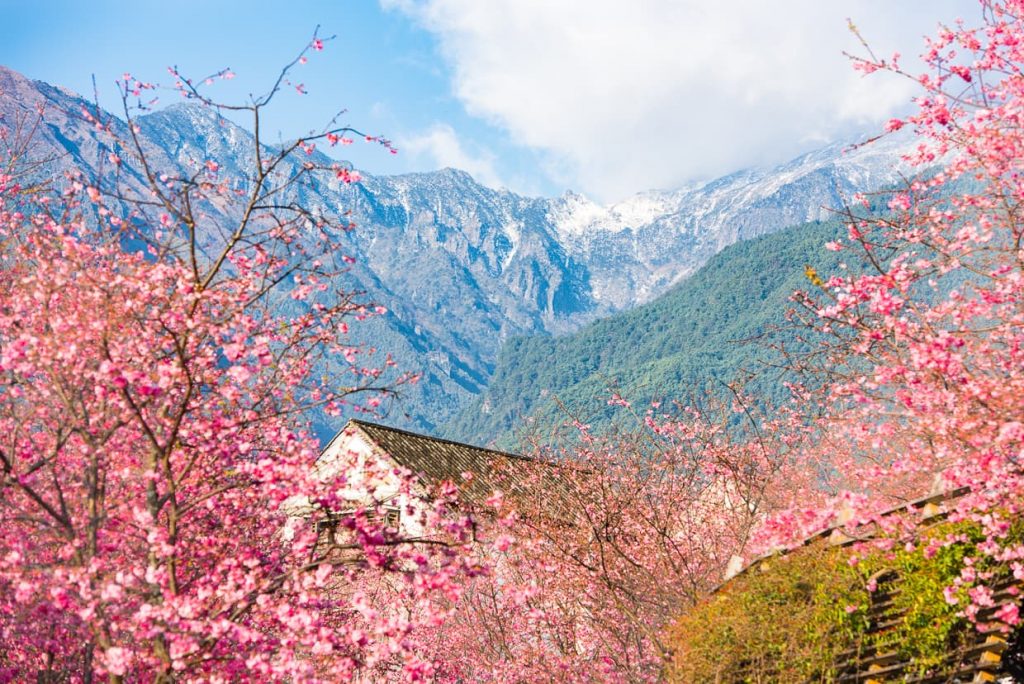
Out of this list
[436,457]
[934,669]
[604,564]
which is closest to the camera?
[934,669]

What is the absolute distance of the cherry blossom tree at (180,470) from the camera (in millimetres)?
6254

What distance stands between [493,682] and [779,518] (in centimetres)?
985

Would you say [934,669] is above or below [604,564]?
below

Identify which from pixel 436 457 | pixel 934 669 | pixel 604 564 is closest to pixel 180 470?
pixel 604 564

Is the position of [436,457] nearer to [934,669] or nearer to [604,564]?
[604,564]

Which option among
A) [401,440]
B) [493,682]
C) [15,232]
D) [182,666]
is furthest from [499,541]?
[401,440]

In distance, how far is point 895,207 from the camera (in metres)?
9.86

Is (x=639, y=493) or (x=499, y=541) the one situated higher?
(x=639, y=493)

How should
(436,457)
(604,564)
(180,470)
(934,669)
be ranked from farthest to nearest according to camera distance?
(436,457), (604,564), (180,470), (934,669)

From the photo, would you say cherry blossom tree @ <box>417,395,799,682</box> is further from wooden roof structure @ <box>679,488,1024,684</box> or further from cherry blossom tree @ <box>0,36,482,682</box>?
cherry blossom tree @ <box>0,36,482,682</box>

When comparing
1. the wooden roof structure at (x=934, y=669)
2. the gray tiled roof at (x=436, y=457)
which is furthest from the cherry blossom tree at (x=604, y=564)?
the gray tiled roof at (x=436, y=457)

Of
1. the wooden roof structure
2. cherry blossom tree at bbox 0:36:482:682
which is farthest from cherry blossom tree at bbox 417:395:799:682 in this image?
cherry blossom tree at bbox 0:36:482:682

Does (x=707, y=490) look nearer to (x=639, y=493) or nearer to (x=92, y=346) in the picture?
(x=639, y=493)

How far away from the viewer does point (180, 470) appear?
817cm
